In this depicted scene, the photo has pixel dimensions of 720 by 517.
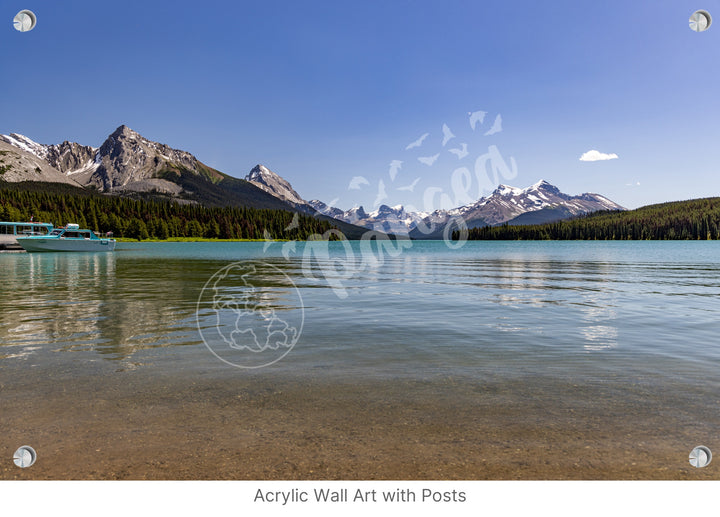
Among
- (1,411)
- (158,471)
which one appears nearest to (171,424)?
(158,471)

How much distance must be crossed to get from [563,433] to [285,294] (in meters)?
24.7

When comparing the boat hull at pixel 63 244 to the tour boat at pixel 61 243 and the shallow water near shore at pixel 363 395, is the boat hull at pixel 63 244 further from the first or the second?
the shallow water near shore at pixel 363 395

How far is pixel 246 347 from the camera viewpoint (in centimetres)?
1535

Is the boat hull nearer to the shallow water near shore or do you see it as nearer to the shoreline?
the shallow water near shore

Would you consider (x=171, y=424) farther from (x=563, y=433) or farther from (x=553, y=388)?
(x=553, y=388)

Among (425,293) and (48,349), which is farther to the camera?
(425,293)

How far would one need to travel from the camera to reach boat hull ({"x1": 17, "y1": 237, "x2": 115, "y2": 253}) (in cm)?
11383

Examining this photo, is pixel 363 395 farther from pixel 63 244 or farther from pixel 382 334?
pixel 63 244

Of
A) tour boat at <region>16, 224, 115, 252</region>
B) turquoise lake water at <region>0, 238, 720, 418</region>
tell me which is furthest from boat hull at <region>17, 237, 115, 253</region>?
turquoise lake water at <region>0, 238, 720, 418</region>

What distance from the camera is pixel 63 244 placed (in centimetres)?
11756

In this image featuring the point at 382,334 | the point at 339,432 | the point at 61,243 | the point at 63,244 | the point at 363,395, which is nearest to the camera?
the point at 339,432

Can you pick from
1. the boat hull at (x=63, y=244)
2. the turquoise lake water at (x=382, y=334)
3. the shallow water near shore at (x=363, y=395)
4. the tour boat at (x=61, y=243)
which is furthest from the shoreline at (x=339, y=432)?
the boat hull at (x=63, y=244)

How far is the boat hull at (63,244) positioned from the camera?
4482 inches

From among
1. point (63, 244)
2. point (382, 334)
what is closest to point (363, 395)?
point (382, 334)
